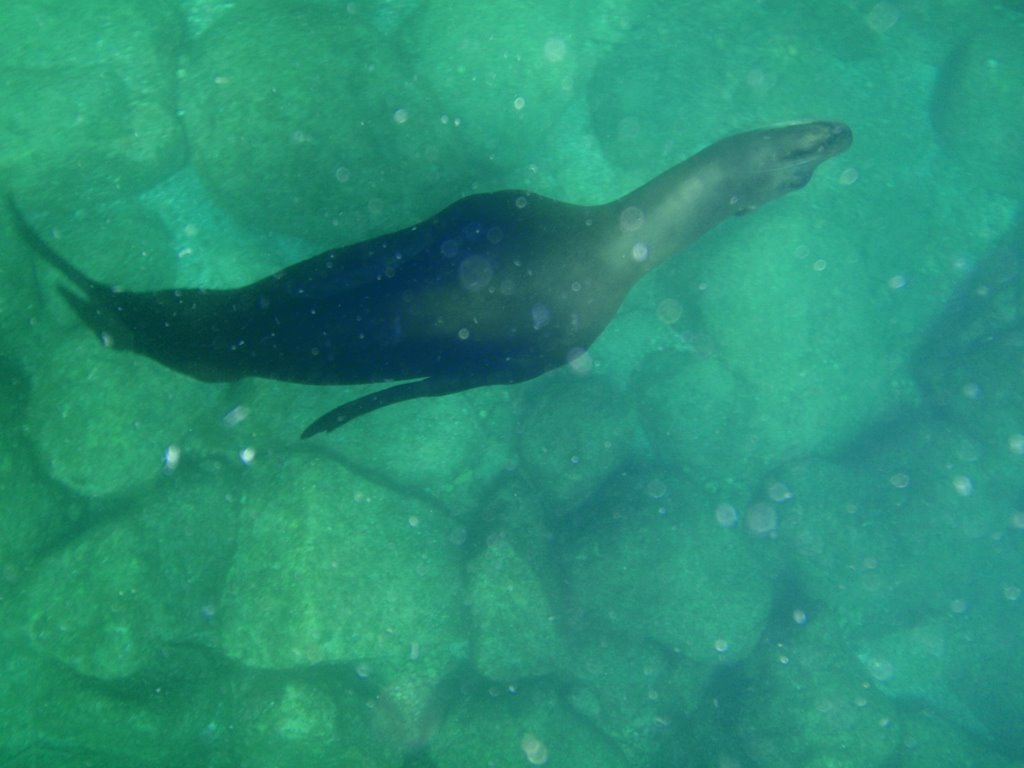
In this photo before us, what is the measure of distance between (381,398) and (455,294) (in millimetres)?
933

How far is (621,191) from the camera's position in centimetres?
679

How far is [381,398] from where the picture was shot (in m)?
4.28

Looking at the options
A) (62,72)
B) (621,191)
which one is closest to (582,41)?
(621,191)

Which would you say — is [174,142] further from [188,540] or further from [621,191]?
[621,191]

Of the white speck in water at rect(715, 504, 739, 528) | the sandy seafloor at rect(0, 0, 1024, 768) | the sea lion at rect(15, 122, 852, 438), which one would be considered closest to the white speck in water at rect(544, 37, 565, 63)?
the sandy seafloor at rect(0, 0, 1024, 768)

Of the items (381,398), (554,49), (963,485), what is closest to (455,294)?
(381,398)

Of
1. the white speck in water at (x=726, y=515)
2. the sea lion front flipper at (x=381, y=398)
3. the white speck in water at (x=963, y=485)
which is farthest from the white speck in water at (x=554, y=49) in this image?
the white speck in water at (x=963, y=485)

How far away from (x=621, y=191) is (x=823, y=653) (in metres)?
6.78

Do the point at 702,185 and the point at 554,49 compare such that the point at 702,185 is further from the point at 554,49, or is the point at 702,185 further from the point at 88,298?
the point at 88,298

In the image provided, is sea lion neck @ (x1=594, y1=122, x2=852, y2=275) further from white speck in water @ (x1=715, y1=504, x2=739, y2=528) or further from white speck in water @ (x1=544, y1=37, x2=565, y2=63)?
white speck in water @ (x1=715, y1=504, x2=739, y2=528)

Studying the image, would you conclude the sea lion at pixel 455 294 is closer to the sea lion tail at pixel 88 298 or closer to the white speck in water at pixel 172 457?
the sea lion tail at pixel 88 298

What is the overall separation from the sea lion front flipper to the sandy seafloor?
1868 mm

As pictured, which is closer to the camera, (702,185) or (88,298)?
(88,298)

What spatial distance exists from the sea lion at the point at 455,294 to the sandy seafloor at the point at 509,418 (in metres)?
1.31
